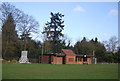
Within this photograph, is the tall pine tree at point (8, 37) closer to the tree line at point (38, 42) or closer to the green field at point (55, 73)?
the tree line at point (38, 42)

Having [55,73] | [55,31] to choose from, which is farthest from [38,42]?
[55,73]

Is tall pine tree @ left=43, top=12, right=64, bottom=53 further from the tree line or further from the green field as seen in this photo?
the green field

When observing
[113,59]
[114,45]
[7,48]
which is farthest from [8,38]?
[114,45]

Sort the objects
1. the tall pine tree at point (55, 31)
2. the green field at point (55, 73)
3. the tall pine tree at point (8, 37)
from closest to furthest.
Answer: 1. the green field at point (55, 73)
2. the tall pine tree at point (8, 37)
3. the tall pine tree at point (55, 31)

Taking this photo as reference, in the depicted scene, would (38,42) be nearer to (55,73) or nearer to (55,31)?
(55,31)

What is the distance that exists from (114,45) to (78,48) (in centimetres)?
1175

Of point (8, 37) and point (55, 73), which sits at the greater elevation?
point (8, 37)

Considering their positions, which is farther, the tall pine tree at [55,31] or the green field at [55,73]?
the tall pine tree at [55,31]

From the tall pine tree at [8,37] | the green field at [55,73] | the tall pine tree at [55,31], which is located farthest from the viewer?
the tall pine tree at [55,31]

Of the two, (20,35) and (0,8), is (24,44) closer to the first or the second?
(20,35)

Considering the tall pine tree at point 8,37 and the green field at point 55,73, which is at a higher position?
the tall pine tree at point 8,37

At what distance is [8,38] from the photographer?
4703 cm

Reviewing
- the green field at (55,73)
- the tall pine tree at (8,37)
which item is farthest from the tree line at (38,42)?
the green field at (55,73)

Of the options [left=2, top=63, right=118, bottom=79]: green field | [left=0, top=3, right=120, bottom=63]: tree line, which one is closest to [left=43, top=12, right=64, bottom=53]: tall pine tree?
[left=0, top=3, right=120, bottom=63]: tree line
